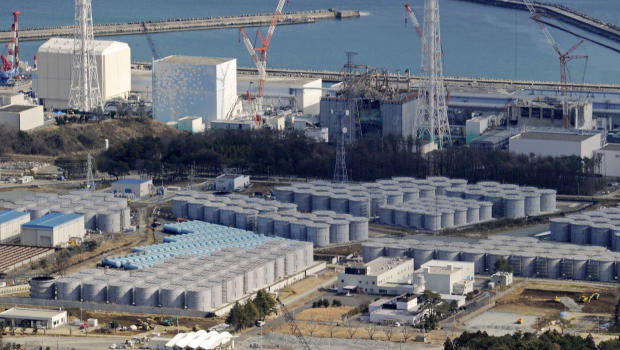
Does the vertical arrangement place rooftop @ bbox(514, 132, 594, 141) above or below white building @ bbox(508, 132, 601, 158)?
above

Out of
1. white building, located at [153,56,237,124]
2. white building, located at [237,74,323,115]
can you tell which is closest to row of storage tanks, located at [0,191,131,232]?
white building, located at [153,56,237,124]

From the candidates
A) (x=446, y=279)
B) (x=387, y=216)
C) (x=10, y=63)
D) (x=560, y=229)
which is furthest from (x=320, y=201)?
(x=10, y=63)

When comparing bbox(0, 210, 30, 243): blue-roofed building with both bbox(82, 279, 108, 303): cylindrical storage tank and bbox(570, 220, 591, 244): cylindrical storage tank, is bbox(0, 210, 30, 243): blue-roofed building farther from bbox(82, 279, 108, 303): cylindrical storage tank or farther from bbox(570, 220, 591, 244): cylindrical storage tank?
bbox(570, 220, 591, 244): cylindrical storage tank

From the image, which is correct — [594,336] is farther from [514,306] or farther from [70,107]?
[70,107]

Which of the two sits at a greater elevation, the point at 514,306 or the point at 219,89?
the point at 219,89

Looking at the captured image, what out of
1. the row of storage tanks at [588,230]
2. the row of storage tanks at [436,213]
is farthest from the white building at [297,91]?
the row of storage tanks at [588,230]

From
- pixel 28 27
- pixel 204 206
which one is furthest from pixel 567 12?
pixel 204 206
